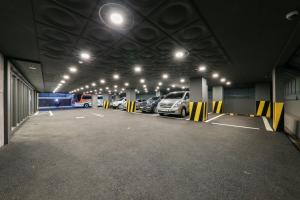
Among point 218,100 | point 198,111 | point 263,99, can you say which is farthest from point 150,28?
point 263,99

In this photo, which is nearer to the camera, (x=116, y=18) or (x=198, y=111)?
(x=116, y=18)

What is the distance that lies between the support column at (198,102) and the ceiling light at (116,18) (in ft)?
24.0

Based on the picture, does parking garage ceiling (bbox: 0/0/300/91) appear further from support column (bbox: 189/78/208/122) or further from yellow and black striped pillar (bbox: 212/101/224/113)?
yellow and black striped pillar (bbox: 212/101/224/113)

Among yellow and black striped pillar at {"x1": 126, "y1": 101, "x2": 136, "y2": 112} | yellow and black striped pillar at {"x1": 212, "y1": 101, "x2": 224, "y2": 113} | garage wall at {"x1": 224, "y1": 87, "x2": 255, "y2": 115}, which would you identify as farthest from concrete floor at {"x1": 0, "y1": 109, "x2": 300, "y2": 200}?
garage wall at {"x1": 224, "y1": 87, "x2": 255, "y2": 115}

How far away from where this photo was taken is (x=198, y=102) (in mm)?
8680

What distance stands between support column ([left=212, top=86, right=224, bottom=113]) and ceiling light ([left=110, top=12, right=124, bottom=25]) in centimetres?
1373

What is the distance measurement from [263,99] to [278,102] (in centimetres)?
761

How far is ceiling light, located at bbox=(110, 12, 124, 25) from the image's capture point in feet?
8.22

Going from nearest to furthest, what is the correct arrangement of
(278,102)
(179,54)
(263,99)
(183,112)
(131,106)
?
(179,54) < (278,102) < (183,112) < (263,99) < (131,106)

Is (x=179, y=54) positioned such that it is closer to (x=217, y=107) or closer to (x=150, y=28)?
(x=150, y=28)

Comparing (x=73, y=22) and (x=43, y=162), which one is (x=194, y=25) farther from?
(x=43, y=162)

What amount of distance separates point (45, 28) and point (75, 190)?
3582 mm

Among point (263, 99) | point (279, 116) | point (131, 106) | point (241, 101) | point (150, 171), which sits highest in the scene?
point (263, 99)

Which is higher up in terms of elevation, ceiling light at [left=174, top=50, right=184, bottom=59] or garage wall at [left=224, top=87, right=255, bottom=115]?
ceiling light at [left=174, top=50, right=184, bottom=59]
